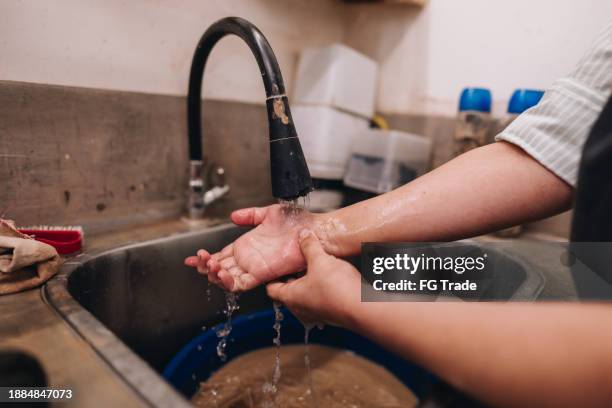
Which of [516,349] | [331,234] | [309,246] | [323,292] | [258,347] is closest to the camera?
[516,349]

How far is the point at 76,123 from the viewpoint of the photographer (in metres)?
0.73

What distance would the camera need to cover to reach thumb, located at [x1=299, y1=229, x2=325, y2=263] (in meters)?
0.53

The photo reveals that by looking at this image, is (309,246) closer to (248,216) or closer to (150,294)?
(248,216)

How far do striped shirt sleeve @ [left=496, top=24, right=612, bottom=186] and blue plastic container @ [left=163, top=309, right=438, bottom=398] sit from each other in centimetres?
42

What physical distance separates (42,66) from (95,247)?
13.7 inches

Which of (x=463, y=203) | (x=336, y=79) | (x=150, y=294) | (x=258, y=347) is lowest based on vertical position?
(x=258, y=347)

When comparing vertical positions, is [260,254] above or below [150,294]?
above

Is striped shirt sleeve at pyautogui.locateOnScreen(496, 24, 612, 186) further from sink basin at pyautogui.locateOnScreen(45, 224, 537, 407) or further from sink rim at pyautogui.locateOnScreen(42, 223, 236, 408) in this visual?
sink rim at pyautogui.locateOnScreen(42, 223, 236, 408)

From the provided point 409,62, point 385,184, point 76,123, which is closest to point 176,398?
point 76,123

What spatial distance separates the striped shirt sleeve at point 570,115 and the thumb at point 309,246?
1.11 feet

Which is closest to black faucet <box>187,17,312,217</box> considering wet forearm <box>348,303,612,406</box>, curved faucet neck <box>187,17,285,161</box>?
curved faucet neck <box>187,17,285,161</box>

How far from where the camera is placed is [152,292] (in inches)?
29.4

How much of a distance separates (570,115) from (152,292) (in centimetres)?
78

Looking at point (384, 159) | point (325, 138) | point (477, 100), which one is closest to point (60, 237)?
point (325, 138)
